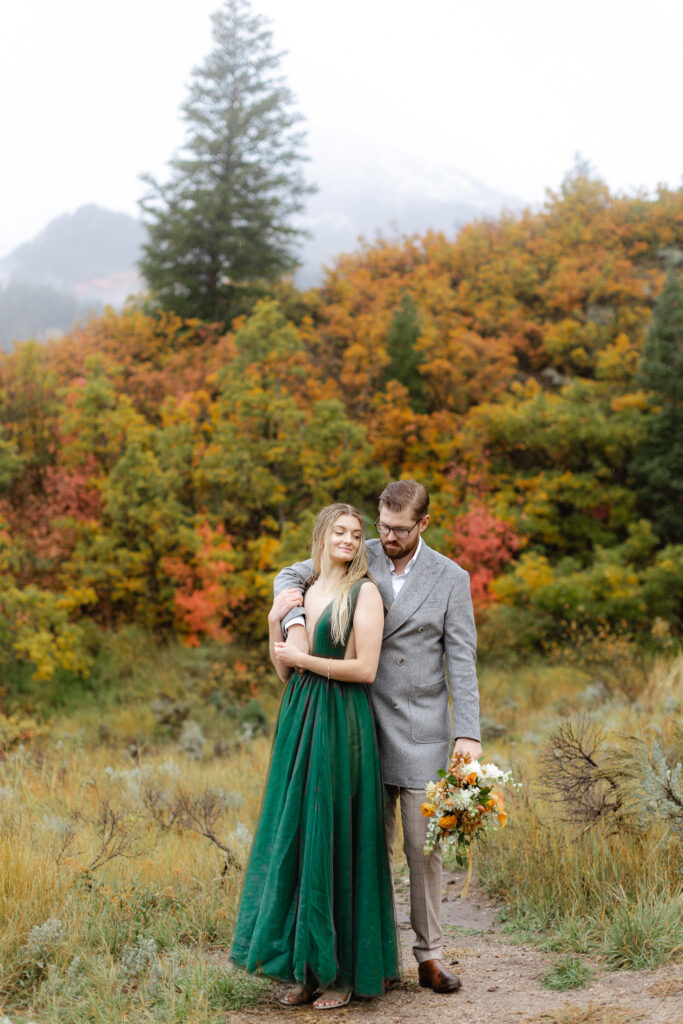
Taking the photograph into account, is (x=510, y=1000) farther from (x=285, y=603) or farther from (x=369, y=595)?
(x=285, y=603)

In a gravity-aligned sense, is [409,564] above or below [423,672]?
above

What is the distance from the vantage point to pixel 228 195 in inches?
796

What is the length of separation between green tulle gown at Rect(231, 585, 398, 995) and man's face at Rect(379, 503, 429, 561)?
415 mm

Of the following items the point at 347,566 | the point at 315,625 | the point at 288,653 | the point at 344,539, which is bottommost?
the point at 288,653

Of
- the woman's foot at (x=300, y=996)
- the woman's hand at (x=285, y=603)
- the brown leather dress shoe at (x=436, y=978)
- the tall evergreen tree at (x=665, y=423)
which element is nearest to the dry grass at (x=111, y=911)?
the woman's foot at (x=300, y=996)

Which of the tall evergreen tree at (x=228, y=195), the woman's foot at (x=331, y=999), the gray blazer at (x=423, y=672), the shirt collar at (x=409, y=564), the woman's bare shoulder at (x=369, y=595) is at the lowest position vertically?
the woman's foot at (x=331, y=999)

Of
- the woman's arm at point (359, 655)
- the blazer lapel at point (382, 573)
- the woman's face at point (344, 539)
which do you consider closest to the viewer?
the woman's arm at point (359, 655)

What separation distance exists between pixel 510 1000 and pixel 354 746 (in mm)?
1180

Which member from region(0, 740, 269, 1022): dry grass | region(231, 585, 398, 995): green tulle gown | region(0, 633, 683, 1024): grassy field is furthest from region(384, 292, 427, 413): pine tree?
region(231, 585, 398, 995): green tulle gown

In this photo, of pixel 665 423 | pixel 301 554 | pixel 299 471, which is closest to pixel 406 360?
pixel 299 471

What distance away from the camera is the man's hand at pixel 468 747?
10.9 feet

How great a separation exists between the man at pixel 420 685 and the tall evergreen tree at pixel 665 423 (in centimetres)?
1180

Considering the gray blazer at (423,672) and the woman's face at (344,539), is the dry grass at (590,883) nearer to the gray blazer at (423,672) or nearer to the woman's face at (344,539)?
the gray blazer at (423,672)

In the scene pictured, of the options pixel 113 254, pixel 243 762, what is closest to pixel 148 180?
pixel 243 762
